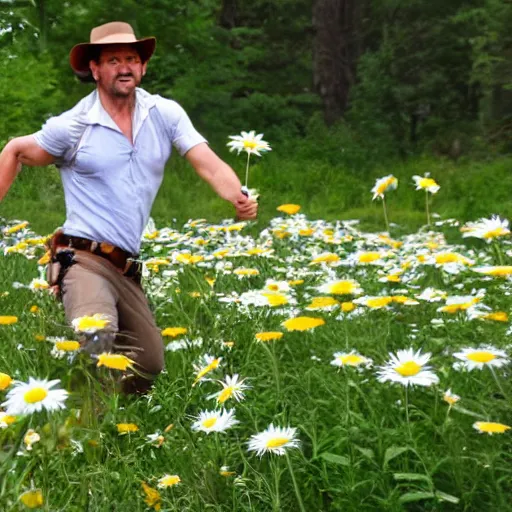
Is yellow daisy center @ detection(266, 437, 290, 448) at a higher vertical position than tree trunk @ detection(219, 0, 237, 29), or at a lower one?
lower

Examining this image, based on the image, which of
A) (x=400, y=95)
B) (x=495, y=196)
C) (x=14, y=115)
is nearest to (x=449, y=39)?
(x=400, y=95)

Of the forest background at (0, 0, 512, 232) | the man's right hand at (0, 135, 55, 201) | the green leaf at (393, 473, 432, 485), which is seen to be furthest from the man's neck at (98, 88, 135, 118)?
the forest background at (0, 0, 512, 232)

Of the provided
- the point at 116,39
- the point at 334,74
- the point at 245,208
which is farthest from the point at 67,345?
the point at 334,74

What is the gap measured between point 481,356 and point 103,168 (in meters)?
2.13

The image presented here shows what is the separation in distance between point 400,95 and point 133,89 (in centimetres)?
1399

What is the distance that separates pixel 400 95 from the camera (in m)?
17.9

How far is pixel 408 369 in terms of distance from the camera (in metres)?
2.63

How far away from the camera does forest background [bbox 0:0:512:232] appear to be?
41.8 ft

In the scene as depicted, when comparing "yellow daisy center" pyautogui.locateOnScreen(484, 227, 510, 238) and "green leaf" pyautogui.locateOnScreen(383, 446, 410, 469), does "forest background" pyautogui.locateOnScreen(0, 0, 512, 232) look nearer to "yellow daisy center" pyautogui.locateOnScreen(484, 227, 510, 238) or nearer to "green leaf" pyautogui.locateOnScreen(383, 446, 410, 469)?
"yellow daisy center" pyautogui.locateOnScreen(484, 227, 510, 238)

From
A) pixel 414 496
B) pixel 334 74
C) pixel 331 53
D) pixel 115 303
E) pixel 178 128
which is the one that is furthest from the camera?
pixel 334 74

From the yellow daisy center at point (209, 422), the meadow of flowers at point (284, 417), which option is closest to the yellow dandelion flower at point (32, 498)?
the meadow of flowers at point (284, 417)

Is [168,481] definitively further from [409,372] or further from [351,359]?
[409,372]

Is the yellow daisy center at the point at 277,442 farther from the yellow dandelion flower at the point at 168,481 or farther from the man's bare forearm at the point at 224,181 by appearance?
the man's bare forearm at the point at 224,181

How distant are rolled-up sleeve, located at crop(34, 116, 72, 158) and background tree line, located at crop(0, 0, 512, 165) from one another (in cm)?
988
